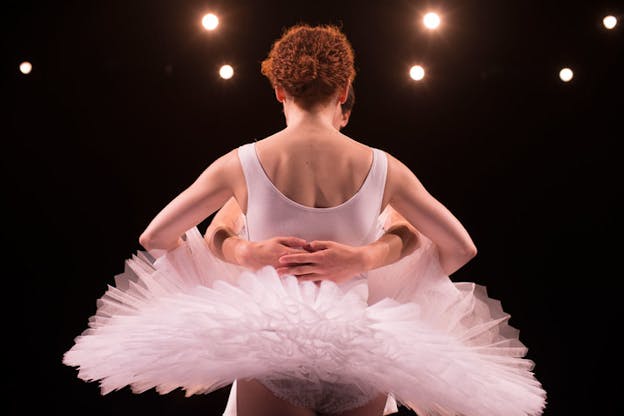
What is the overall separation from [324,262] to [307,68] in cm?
43

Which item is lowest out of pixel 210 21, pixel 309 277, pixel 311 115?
pixel 309 277

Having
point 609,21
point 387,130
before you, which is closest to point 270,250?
point 387,130

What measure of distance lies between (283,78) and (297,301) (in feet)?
1.85

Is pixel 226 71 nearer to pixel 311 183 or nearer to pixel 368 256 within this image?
pixel 311 183

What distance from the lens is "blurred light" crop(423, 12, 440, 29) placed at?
290cm

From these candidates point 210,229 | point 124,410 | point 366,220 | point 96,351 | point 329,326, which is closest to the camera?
point 329,326

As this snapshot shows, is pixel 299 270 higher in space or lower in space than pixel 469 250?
lower

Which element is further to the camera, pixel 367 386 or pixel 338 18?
pixel 338 18

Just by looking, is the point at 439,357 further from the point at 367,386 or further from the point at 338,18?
the point at 338,18

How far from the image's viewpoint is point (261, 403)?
153 centimetres

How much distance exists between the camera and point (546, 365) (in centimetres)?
291

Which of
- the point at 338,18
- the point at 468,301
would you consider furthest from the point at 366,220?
the point at 338,18

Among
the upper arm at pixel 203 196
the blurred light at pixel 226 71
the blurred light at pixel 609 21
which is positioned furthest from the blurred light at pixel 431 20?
the upper arm at pixel 203 196

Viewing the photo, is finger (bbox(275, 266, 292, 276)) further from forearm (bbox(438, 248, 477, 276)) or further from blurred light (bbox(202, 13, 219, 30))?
blurred light (bbox(202, 13, 219, 30))
